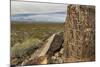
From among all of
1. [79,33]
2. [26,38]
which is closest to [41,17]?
[26,38]

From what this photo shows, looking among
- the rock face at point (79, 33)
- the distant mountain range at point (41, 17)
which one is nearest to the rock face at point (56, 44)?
the rock face at point (79, 33)

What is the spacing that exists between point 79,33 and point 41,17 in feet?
1.74

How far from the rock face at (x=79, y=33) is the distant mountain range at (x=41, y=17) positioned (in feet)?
0.33

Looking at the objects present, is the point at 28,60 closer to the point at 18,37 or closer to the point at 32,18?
the point at 18,37

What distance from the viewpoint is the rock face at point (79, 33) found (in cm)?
262

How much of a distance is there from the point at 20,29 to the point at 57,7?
1.72ft

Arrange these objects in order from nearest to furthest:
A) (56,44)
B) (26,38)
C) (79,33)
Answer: (26,38)
(56,44)
(79,33)

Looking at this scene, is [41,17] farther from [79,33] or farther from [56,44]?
[79,33]

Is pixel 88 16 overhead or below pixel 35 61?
overhead

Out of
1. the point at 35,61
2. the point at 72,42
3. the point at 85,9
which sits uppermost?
the point at 85,9

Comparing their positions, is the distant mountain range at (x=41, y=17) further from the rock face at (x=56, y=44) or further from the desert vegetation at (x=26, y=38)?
the rock face at (x=56, y=44)

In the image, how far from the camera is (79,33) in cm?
268
